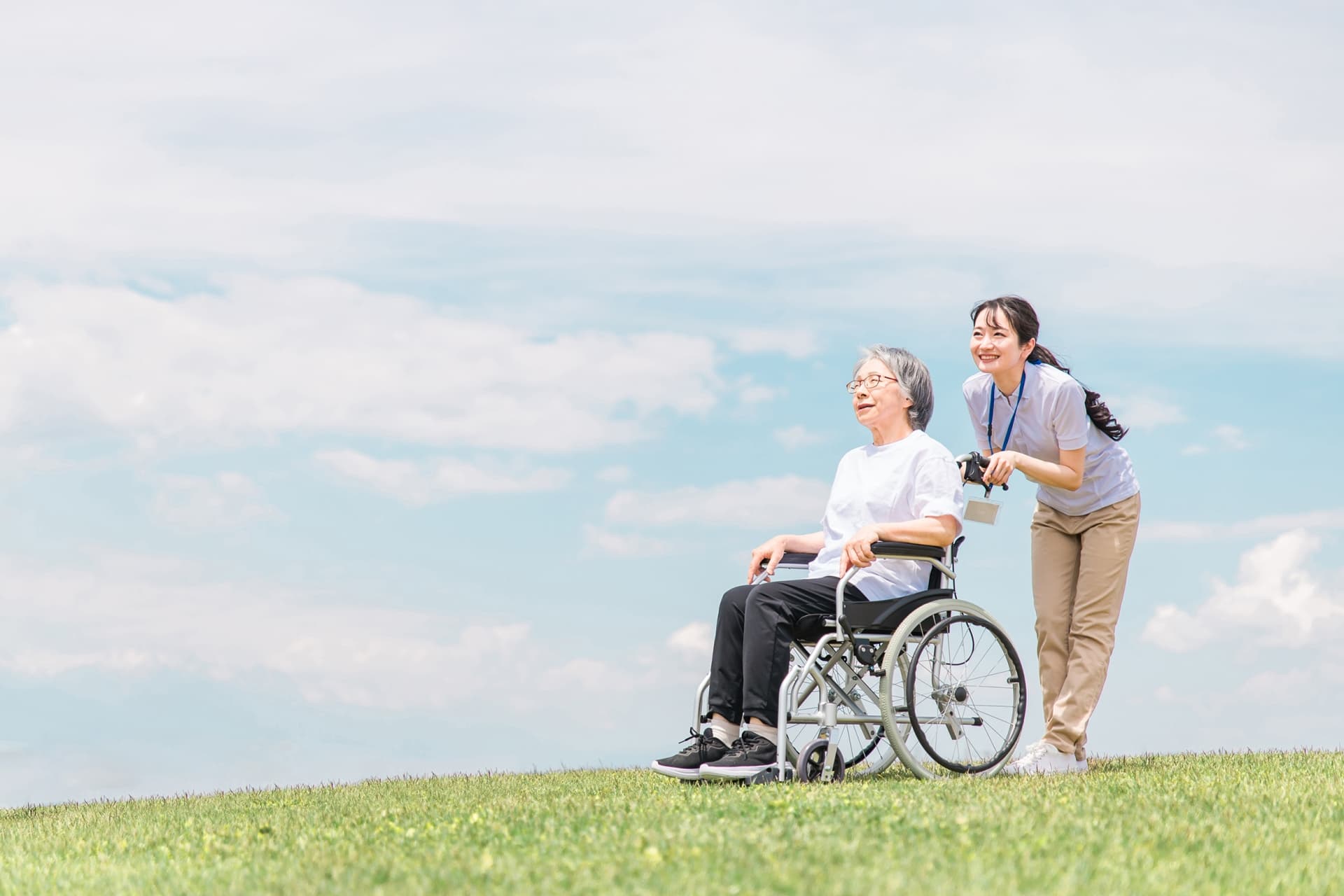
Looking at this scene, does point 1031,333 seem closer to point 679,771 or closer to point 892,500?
point 892,500

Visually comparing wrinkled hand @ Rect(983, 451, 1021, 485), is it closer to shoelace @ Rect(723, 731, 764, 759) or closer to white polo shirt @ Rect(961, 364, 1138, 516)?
white polo shirt @ Rect(961, 364, 1138, 516)

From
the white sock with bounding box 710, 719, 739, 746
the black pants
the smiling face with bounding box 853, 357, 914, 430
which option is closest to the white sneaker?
the black pants

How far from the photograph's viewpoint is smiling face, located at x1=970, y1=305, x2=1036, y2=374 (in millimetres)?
5812

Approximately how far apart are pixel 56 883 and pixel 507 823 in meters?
1.40

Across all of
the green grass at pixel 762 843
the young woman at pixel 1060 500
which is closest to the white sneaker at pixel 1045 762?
the young woman at pixel 1060 500

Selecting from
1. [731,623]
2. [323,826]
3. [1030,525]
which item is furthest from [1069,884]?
[1030,525]

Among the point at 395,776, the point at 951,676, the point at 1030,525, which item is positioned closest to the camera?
the point at 951,676

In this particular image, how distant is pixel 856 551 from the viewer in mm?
5227

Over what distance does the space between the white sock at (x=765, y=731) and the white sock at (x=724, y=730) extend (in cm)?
15

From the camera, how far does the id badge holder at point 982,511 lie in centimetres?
575

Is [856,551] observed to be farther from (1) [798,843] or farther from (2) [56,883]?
(2) [56,883]

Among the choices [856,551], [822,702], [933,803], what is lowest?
[933,803]

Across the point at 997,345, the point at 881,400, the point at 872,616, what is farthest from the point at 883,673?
the point at 997,345

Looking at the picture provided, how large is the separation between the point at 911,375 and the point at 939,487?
0.53 metres
